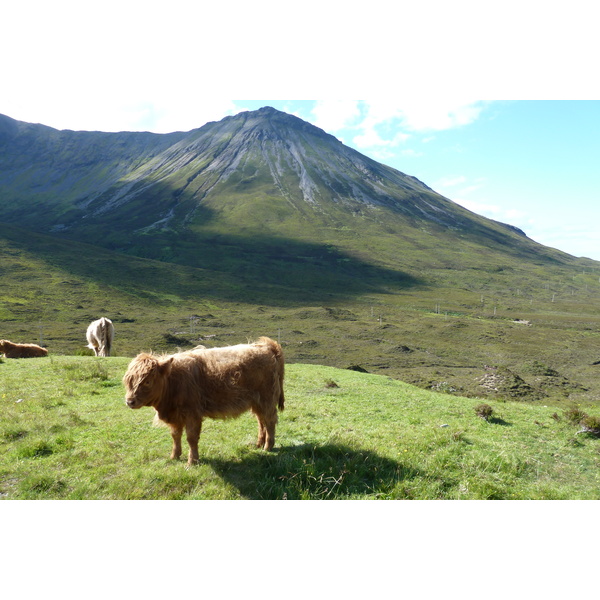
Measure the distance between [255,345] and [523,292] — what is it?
441ft

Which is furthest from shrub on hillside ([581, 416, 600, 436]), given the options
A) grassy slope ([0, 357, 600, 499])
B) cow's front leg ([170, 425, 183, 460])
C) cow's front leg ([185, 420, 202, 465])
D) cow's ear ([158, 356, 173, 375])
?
cow's ear ([158, 356, 173, 375])

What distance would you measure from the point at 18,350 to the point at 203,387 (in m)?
23.6

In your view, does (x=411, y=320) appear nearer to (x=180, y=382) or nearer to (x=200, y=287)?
(x=200, y=287)

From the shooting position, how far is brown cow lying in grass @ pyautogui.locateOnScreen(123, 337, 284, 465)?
22.5 feet

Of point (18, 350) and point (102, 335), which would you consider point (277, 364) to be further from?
point (18, 350)

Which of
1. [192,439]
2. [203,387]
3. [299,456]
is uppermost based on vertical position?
[203,387]

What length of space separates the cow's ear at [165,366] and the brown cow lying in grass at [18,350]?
76.5 ft

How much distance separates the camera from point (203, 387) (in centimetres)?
741

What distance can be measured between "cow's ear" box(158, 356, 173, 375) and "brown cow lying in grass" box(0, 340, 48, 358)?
76.5ft

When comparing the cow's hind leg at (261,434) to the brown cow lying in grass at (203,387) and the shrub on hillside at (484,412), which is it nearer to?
the brown cow lying in grass at (203,387)

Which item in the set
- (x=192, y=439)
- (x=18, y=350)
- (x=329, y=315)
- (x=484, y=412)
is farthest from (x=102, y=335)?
(x=329, y=315)

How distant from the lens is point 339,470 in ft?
21.0

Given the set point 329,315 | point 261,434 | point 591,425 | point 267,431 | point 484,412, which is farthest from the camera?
point 329,315

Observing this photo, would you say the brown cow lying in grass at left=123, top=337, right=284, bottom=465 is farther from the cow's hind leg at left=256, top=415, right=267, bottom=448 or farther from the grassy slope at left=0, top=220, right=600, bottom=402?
the grassy slope at left=0, top=220, right=600, bottom=402
